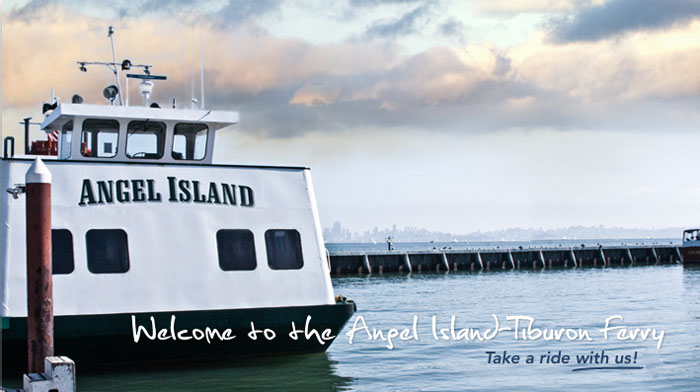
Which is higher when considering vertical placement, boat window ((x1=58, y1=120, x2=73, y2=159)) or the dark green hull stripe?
boat window ((x1=58, y1=120, x2=73, y2=159))

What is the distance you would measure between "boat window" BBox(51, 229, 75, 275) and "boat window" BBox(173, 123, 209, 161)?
9.53 ft

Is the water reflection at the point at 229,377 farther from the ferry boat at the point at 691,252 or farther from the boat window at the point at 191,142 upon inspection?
the ferry boat at the point at 691,252

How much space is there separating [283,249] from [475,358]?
553cm

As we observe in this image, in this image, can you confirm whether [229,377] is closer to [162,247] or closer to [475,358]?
[162,247]

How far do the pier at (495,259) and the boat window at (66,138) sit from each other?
40.4 m

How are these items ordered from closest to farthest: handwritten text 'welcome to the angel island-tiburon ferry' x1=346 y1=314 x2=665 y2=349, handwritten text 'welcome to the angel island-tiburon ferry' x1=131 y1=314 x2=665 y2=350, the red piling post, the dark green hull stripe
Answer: the red piling post < the dark green hull stripe < handwritten text 'welcome to the angel island-tiburon ferry' x1=131 y1=314 x2=665 y2=350 < handwritten text 'welcome to the angel island-tiburon ferry' x1=346 y1=314 x2=665 y2=349

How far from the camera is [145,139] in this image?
49.1ft

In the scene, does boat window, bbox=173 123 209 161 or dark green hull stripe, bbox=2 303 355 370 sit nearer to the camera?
dark green hull stripe, bbox=2 303 355 370

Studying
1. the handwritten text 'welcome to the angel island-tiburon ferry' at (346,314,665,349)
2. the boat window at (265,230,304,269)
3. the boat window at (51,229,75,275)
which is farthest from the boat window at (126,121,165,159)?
the handwritten text 'welcome to the angel island-tiburon ferry' at (346,314,665,349)

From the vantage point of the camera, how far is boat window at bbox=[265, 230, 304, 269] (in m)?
14.1

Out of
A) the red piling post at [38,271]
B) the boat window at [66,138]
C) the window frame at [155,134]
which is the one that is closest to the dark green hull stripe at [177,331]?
the red piling post at [38,271]

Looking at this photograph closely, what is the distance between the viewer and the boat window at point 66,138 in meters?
14.6

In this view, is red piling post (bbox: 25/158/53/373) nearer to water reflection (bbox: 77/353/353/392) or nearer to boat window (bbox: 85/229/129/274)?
boat window (bbox: 85/229/129/274)

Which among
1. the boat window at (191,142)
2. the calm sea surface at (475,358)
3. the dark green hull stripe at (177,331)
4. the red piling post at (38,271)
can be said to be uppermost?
the boat window at (191,142)
